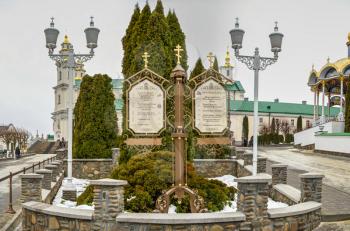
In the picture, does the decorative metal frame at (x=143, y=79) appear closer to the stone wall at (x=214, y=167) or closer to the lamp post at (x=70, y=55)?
the lamp post at (x=70, y=55)

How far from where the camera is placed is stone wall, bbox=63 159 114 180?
20078 millimetres

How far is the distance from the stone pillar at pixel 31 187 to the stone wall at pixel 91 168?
1061 centimetres

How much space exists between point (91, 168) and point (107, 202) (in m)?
13.3

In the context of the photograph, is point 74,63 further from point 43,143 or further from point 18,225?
point 43,143

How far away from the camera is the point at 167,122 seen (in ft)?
31.7

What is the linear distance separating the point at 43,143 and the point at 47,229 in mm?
55252

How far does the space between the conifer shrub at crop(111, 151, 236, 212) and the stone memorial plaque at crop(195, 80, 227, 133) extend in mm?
1466

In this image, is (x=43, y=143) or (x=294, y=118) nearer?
(x=43, y=143)

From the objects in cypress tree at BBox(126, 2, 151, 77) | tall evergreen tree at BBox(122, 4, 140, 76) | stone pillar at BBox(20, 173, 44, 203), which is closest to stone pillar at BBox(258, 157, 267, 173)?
cypress tree at BBox(126, 2, 151, 77)

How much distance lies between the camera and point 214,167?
20.1m

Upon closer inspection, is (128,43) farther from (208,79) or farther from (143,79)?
(208,79)

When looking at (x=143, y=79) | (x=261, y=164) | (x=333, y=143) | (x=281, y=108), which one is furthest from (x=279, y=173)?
(x=281, y=108)

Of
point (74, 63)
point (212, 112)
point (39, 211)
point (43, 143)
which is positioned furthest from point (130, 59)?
point (43, 143)

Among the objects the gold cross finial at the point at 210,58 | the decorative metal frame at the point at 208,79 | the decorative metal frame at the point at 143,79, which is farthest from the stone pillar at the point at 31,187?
the gold cross finial at the point at 210,58
